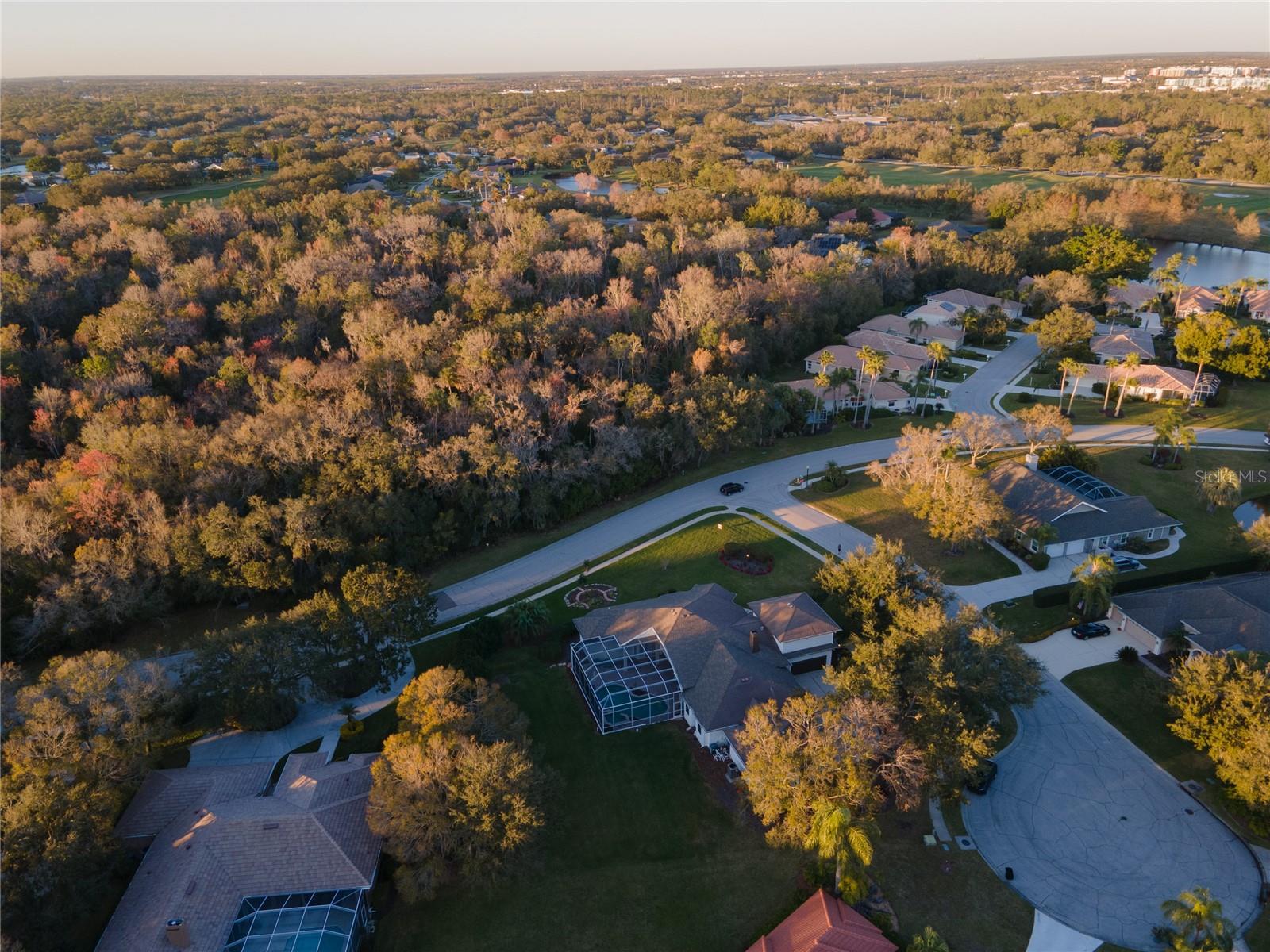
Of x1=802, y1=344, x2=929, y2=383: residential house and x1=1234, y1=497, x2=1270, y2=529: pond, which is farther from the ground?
x1=802, y1=344, x2=929, y2=383: residential house

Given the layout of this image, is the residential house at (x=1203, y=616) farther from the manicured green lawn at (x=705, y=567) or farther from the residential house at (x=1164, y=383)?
the residential house at (x=1164, y=383)

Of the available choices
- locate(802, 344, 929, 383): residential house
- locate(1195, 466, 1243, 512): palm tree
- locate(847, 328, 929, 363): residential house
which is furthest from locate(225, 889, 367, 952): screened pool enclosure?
locate(847, 328, 929, 363): residential house

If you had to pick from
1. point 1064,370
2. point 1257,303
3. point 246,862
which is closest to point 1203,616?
point 1064,370

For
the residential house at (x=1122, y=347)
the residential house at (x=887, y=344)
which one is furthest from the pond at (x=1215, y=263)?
the residential house at (x=887, y=344)

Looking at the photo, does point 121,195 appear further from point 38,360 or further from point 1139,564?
point 1139,564

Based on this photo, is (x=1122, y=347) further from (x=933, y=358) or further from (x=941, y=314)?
(x=933, y=358)

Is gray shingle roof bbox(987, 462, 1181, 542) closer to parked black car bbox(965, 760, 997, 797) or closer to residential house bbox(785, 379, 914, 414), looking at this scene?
residential house bbox(785, 379, 914, 414)
